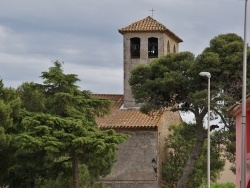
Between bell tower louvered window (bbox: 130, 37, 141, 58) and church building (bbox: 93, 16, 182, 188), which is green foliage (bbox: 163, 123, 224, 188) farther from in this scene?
bell tower louvered window (bbox: 130, 37, 141, 58)

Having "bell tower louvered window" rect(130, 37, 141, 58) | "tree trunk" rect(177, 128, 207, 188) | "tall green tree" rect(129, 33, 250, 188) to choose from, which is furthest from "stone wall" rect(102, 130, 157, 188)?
"tree trunk" rect(177, 128, 207, 188)

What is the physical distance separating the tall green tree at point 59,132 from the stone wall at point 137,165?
19.8 meters

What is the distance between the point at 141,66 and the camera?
62.7 m

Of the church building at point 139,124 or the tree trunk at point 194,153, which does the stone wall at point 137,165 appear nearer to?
the church building at point 139,124

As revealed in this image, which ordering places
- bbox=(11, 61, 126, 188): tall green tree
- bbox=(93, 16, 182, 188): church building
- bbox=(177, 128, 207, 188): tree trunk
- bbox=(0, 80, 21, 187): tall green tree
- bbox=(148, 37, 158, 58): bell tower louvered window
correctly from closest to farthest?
1. bbox=(11, 61, 126, 188): tall green tree
2. bbox=(0, 80, 21, 187): tall green tree
3. bbox=(177, 128, 207, 188): tree trunk
4. bbox=(93, 16, 182, 188): church building
5. bbox=(148, 37, 158, 58): bell tower louvered window

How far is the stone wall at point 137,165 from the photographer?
251ft

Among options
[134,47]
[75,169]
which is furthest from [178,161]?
[75,169]

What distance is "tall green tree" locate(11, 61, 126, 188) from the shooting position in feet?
169

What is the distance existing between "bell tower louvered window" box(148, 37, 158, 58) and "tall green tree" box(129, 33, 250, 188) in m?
17.4

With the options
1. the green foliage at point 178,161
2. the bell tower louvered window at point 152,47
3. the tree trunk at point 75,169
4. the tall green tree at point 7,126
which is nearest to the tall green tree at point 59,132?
the tree trunk at point 75,169

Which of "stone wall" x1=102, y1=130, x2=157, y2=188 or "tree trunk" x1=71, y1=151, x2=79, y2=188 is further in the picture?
"stone wall" x1=102, y1=130, x2=157, y2=188

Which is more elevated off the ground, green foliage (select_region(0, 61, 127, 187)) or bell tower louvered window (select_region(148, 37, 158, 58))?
bell tower louvered window (select_region(148, 37, 158, 58))

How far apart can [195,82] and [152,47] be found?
21670 mm

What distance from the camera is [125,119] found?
7812 centimetres
